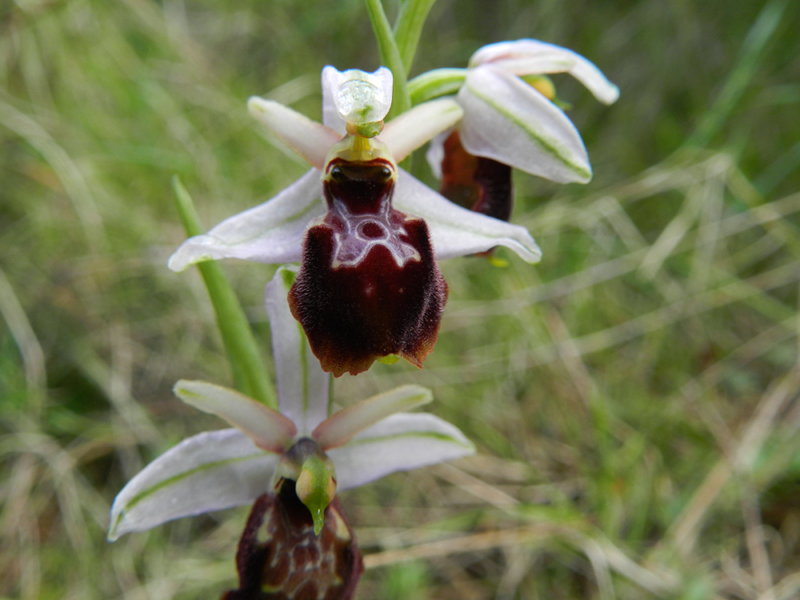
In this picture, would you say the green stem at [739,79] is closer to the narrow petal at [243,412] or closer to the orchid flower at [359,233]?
the orchid flower at [359,233]

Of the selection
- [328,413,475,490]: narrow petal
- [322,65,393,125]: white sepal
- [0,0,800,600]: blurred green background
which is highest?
[322,65,393,125]: white sepal

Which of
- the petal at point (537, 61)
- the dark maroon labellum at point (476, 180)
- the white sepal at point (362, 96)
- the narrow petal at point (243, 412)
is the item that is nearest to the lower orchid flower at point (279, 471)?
the narrow petal at point (243, 412)

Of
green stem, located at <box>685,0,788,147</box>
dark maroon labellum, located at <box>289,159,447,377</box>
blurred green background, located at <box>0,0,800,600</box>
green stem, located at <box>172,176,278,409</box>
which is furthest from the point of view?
green stem, located at <box>685,0,788,147</box>

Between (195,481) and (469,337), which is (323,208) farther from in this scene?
(469,337)

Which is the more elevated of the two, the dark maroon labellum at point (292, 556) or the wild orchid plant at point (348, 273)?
the wild orchid plant at point (348, 273)

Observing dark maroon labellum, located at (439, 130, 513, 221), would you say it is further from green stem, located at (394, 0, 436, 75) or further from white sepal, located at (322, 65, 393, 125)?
white sepal, located at (322, 65, 393, 125)

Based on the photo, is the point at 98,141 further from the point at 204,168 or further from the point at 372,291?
the point at 372,291

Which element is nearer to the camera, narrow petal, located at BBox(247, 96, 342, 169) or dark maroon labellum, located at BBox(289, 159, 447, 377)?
dark maroon labellum, located at BBox(289, 159, 447, 377)

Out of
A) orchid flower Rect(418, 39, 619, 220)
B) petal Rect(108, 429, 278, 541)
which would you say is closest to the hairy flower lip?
orchid flower Rect(418, 39, 619, 220)
